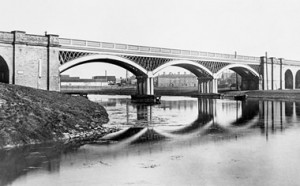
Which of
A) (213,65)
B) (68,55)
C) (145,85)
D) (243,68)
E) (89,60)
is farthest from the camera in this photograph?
(243,68)

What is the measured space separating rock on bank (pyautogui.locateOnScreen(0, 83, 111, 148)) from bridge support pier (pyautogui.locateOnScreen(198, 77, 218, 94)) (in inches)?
1663

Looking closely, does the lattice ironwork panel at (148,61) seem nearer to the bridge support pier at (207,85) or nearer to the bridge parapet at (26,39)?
the bridge parapet at (26,39)

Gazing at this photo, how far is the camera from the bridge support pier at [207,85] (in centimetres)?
5641

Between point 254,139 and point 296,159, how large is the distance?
3508 mm

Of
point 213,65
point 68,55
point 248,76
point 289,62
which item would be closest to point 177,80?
point 289,62

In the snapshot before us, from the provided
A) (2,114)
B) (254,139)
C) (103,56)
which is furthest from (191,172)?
(103,56)

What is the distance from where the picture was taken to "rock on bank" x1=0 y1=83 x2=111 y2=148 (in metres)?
11.8

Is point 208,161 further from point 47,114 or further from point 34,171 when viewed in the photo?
point 47,114

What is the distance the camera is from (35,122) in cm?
1292

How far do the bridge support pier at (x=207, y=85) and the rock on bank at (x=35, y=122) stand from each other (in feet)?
139

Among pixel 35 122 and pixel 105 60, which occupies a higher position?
pixel 105 60

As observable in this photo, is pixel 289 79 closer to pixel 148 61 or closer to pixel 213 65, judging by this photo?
pixel 213 65

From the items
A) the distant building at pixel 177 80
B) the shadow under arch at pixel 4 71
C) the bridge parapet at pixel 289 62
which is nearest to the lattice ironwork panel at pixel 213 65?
the bridge parapet at pixel 289 62

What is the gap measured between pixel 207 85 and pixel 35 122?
47.1 m
